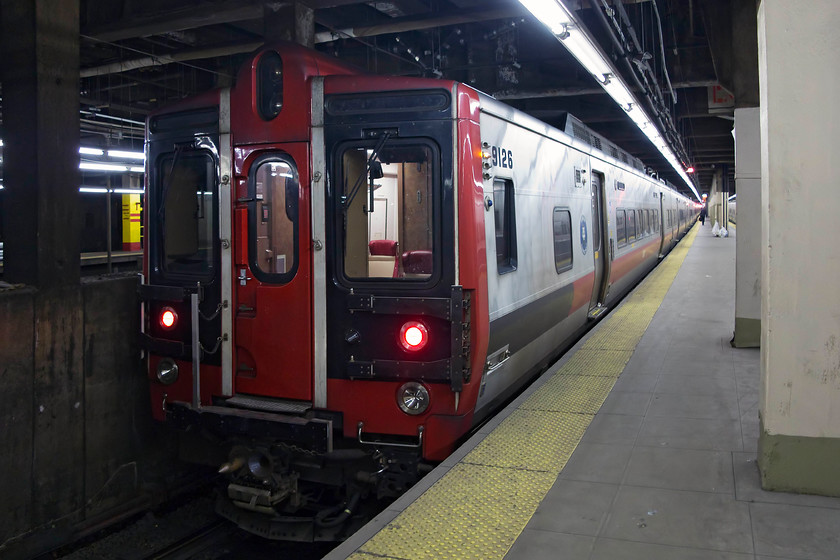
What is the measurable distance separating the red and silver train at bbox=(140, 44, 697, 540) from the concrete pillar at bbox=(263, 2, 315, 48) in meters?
3.00

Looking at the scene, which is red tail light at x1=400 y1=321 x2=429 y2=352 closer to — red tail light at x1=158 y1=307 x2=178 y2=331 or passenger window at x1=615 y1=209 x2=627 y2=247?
red tail light at x1=158 y1=307 x2=178 y2=331

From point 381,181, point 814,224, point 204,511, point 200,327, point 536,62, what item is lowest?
point 204,511

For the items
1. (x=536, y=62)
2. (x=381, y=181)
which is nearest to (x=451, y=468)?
(x=381, y=181)

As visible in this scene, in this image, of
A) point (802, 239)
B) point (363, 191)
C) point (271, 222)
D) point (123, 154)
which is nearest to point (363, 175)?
point (363, 191)

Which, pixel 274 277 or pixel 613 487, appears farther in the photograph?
pixel 274 277

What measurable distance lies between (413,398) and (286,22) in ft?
16.8

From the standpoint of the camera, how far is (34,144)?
5746 mm

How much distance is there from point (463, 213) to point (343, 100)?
1065 mm

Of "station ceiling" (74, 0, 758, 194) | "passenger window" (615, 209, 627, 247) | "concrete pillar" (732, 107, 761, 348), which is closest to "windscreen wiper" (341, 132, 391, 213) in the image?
"station ceiling" (74, 0, 758, 194)

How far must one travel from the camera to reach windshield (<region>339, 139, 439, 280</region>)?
4590 mm

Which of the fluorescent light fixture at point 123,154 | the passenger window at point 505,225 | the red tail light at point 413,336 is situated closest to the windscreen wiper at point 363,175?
the red tail light at point 413,336

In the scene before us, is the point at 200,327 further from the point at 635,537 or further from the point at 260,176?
the point at 635,537

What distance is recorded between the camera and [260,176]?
4.92 metres

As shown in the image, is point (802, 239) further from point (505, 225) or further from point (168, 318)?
point (168, 318)
